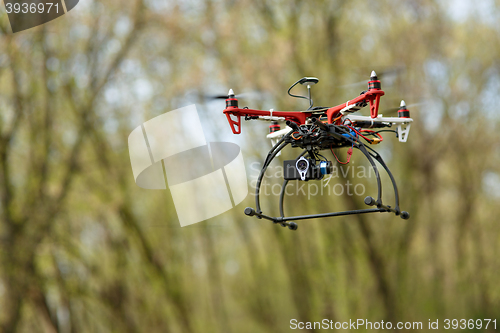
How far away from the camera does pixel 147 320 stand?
1758 cm

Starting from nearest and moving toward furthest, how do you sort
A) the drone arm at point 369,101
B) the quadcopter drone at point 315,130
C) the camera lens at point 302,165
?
the drone arm at point 369,101 < the quadcopter drone at point 315,130 < the camera lens at point 302,165

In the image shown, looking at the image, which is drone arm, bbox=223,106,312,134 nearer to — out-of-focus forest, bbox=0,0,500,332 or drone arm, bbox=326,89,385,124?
drone arm, bbox=326,89,385,124

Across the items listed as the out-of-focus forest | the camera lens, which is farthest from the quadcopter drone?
the out-of-focus forest

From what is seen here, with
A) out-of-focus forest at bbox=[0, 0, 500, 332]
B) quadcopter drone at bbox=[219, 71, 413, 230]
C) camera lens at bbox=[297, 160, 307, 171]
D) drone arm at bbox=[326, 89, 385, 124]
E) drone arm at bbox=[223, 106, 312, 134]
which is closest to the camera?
drone arm at bbox=[326, 89, 385, 124]

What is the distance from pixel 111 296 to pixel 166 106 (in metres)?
7.18

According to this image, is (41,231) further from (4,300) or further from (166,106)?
(166,106)

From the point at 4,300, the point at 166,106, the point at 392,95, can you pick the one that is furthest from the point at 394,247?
the point at 4,300

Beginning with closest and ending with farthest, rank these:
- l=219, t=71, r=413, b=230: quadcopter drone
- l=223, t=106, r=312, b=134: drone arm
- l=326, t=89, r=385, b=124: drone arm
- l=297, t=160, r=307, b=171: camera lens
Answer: l=326, t=89, r=385, b=124: drone arm < l=219, t=71, r=413, b=230: quadcopter drone < l=297, t=160, r=307, b=171: camera lens < l=223, t=106, r=312, b=134: drone arm

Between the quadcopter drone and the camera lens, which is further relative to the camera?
the camera lens

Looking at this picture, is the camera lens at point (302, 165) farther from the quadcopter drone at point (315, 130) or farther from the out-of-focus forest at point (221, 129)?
the out-of-focus forest at point (221, 129)

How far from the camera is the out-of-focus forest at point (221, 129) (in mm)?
12469

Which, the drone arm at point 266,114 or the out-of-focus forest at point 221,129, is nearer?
the drone arm at point 266,114

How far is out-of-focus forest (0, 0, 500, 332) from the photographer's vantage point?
1247 centimetres

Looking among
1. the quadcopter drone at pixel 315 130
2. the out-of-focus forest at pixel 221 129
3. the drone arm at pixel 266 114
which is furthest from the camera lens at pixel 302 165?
the out-of-focus forest at pixel 221 129
